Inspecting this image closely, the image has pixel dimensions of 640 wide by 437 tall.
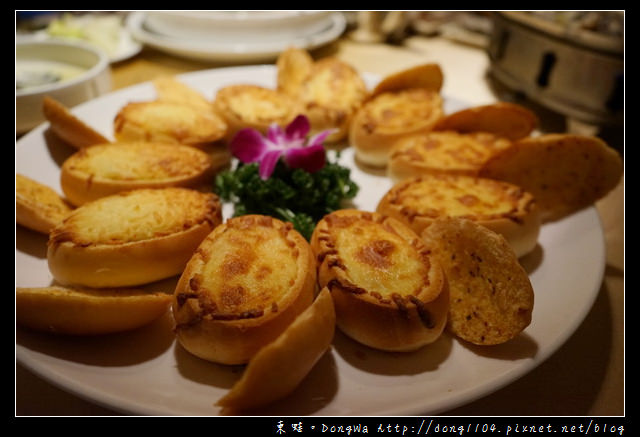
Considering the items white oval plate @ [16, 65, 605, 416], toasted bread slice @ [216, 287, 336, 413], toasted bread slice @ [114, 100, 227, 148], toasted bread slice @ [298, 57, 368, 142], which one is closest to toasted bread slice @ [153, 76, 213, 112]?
toasted bread slice @ [114, 100, 227, 148]

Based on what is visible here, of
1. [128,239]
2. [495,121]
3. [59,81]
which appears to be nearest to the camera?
[128,239]

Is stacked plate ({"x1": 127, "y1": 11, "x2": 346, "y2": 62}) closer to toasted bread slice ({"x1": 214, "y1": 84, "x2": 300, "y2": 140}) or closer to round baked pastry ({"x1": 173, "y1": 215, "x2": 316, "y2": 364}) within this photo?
toasted bread slice ({"x1": 214, "y1": 84, "x2": 300, "y2": 140})

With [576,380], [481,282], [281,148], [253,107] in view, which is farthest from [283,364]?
[253,107]

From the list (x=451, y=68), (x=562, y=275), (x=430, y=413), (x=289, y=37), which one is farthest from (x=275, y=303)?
(x=451, y=68)

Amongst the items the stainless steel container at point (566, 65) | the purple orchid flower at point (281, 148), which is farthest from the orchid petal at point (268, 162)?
the stainless steel container at point (566, 65)

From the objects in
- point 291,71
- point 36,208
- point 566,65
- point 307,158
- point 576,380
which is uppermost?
point 566,65

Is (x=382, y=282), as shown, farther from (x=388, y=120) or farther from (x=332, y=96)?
(x=332, y=96)

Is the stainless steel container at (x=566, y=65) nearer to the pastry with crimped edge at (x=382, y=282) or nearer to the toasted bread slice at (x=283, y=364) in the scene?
the pastry with crimped edge at (x=382, y=282)

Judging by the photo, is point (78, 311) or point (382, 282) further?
point (382, 282)
